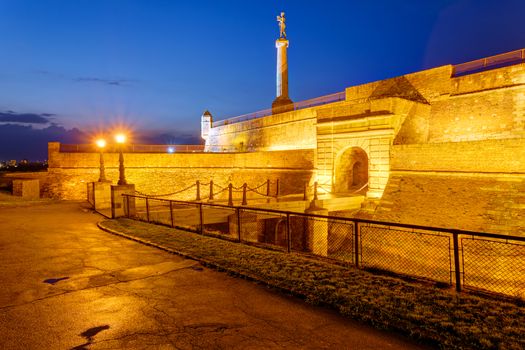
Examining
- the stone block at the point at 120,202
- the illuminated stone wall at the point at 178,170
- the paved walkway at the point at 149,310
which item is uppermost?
the illuminated stone wall at the point at 178,170

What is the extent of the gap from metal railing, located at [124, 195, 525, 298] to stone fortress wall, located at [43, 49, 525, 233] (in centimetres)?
121

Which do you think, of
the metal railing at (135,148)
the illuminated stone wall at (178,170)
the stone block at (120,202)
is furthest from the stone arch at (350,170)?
the metal railing at (135,148)

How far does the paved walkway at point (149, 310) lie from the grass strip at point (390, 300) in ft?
0.78

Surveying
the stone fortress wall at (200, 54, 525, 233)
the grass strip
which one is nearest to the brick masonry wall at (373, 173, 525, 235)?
the stone fortress wall at (200, 54, 525, 233)

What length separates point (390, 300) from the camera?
4.52m

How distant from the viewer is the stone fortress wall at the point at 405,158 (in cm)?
1337

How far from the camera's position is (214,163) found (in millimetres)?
27328

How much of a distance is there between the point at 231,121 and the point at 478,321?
111 ft

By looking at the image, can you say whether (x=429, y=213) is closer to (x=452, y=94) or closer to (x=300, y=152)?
(x=452, y=94)

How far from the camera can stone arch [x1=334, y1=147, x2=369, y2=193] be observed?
20.0 m

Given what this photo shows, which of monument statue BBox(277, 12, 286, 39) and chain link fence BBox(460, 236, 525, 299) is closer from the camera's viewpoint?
chain link fence BBox(460, 236, 525, 299)

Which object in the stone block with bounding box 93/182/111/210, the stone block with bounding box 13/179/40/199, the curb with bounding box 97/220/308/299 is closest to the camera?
the curb with bounding box 97/220/308/299

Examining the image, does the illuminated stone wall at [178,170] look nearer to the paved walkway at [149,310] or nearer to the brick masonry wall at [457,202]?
the brick masonry wall at [457,202]

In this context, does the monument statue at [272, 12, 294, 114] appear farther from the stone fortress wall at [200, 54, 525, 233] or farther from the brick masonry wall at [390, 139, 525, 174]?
the brick masonry wall at [390, 139, 525, 174]
